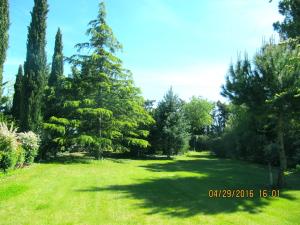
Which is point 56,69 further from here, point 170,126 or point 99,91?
point 170,126

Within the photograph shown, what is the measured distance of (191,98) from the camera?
243 feet

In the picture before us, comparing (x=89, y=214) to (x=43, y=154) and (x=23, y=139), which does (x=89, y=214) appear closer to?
(x=23, y=139)

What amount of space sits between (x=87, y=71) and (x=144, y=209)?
1807 centimetres

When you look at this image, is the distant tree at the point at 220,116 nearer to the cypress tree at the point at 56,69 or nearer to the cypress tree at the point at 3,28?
the cypress tree at the point at 56,69

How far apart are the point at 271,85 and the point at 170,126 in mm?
18409

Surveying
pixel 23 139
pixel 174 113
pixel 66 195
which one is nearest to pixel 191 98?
pixel 174 113

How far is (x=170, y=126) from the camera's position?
3192 cm

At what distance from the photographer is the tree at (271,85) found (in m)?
13.7

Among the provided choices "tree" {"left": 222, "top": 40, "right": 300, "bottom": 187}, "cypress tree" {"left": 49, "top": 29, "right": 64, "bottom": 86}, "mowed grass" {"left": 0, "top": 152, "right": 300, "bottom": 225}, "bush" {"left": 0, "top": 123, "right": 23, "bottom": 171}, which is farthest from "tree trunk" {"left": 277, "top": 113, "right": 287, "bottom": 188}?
"cypress tree" {"left": 49, "top": 29, "right": 64, "bottom": 86}

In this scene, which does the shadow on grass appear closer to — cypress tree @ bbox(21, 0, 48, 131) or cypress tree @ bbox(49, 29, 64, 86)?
cypress tree @ bbox(21, 0, 48, 131)

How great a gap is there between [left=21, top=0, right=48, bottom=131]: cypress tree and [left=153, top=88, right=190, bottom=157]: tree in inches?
516

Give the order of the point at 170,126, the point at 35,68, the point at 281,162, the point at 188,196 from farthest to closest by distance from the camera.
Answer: the point at 170,126
the point at 35,68
the point at 281,162
the point at 188,196
